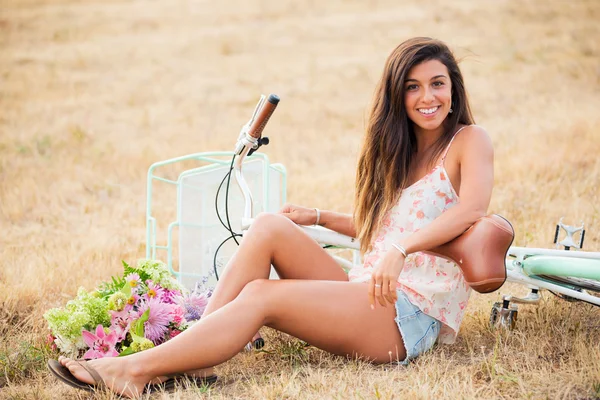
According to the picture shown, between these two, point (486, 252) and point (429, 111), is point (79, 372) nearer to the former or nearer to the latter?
point (486, 252)

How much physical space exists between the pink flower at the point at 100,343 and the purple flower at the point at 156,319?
150 millimetres

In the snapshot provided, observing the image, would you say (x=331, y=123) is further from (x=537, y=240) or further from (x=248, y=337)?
(x=248, y=337)

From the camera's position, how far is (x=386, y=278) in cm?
237

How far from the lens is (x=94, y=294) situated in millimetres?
2988

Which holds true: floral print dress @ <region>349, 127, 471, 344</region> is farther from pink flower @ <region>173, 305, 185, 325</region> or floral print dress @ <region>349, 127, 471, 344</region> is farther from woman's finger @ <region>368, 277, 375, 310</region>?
pink flower @ <region>173, 305, 185, 325</region>

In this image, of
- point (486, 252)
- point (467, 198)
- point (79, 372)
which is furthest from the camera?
point (467, 198)

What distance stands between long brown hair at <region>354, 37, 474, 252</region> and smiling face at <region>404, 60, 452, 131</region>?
3cm

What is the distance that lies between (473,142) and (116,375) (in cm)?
156

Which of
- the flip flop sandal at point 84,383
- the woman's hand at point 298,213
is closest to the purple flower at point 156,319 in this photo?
the flip flop sandal at point 84,383

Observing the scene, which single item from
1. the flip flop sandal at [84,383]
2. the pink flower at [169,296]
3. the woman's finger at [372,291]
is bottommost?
the flip flop sandal at [84,383]

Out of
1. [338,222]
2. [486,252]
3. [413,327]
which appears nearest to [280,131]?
[338,222]

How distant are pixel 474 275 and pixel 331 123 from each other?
23.4ft

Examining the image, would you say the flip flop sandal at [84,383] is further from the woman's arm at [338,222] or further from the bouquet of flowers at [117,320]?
the woman's arm at [338,222]

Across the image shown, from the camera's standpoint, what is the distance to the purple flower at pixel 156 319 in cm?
285
